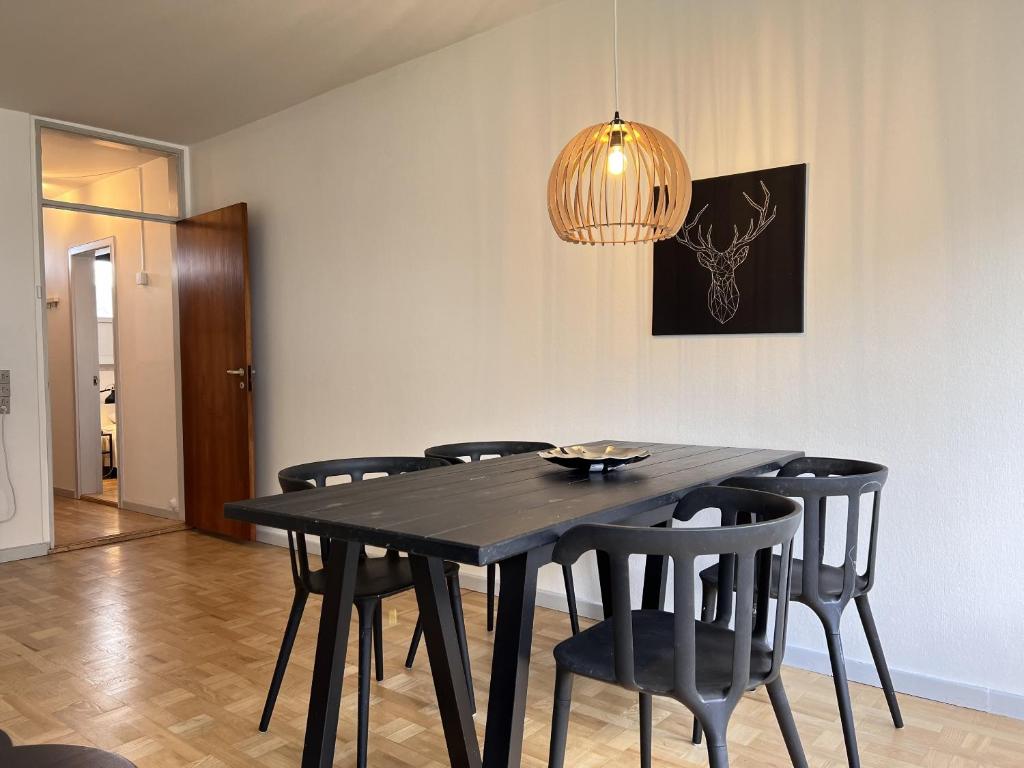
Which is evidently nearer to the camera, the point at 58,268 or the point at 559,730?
the point at 559,730

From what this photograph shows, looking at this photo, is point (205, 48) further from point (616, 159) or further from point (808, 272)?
point (808, 272)

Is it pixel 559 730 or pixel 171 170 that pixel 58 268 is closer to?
pixel 171 170

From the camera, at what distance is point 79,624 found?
11.4 feet

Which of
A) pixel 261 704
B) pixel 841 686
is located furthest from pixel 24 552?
pixel 841 686

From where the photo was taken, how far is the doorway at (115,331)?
544 centimetres

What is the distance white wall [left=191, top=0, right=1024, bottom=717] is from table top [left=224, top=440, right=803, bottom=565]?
0.56m

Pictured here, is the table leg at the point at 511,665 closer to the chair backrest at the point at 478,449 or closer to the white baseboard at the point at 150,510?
the chair backrest at the point at 478,449

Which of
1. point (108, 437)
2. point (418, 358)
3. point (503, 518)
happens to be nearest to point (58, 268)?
point (108, 437)

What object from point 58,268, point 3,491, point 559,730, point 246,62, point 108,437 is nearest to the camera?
point 559,730

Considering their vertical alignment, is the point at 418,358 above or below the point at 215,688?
above

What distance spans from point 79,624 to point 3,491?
66.7 inches

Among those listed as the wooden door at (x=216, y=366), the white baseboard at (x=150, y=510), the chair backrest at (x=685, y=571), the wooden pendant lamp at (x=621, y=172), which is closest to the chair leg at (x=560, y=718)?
the chair backrest at (x=685, y=571)

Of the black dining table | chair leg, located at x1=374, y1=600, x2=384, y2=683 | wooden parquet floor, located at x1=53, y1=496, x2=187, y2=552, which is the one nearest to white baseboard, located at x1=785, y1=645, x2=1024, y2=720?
the black dining table

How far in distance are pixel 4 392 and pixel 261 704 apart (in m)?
3.17
